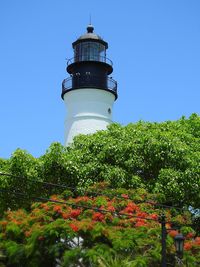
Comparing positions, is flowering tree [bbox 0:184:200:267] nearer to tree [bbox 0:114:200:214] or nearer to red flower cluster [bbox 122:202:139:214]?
red flower cluster [bbox 122:202:139:214]

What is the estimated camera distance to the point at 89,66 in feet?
126

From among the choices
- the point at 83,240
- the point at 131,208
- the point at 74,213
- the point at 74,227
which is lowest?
the point at 83,240

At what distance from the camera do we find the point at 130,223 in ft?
64.2

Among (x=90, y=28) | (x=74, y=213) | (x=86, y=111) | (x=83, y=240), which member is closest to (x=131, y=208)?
(x=74, y=213)

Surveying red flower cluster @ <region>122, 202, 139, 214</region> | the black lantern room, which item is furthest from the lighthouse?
red flower cluster @ <region>122, 202, 139, 214</region>

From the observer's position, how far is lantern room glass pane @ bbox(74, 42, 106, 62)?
38562 mm

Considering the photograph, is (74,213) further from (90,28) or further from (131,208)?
(90,28)

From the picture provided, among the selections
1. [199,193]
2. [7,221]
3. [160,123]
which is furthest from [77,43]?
[7,221]

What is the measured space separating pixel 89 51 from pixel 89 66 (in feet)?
3.79

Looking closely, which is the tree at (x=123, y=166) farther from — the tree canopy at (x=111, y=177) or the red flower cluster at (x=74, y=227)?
the red flower cluster at (x=74, y=227)

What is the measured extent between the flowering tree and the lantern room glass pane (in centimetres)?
1982

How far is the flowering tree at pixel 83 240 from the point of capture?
17297 millimetres

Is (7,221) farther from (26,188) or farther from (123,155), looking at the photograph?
(123,155)

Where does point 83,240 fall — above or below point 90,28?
below
